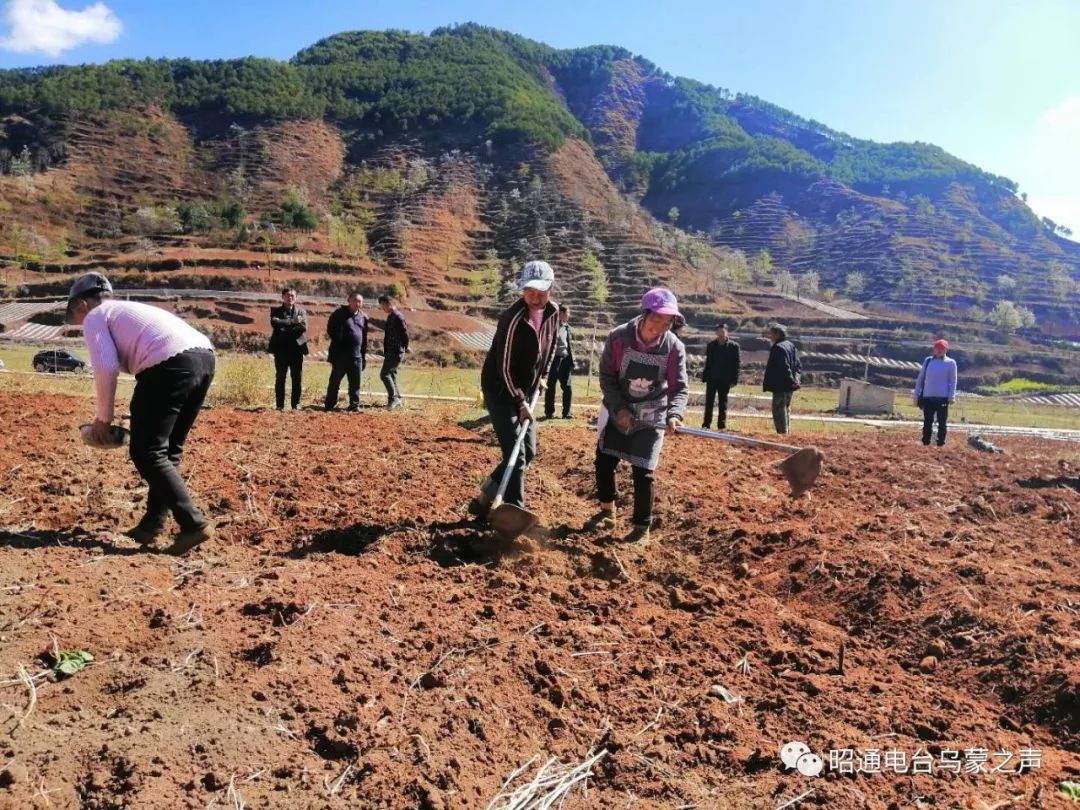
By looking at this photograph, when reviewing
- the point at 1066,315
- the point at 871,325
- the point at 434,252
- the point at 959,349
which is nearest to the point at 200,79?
the point at 434,252

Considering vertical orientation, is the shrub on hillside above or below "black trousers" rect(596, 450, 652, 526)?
below

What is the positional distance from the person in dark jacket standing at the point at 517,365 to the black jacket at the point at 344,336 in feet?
18.4

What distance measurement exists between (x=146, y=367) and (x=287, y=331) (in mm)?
5934

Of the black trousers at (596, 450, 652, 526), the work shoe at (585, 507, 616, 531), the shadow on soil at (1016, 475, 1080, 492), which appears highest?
the black trousers at (596, 450, 652, 526)

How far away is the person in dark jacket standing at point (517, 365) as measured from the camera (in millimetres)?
4383

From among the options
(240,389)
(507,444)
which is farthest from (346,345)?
(507,444)

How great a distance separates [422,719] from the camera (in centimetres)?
254

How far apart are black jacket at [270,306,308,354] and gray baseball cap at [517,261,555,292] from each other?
5.80 metres

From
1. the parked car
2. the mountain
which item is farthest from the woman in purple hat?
the mountain

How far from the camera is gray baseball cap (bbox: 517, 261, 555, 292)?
4.23 metres

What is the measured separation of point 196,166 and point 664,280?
66887mm

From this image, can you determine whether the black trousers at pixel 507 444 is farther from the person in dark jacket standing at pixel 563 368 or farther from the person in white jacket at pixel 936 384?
the person in white jacket at pixel 936 384

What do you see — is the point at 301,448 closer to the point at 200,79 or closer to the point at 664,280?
the point at 664,280

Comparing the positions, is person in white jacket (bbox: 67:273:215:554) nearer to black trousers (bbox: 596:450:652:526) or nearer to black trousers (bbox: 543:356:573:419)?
black trousers (bbox: 596:450:652:526)
